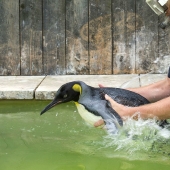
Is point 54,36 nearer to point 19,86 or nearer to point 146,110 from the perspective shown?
point 19,86

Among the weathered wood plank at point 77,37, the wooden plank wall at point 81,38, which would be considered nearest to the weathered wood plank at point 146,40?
the wooden plank wall at point 81,38

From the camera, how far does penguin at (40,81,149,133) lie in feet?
12.9

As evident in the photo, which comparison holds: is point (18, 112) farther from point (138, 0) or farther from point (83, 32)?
point (138, 0)

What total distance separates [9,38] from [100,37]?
121cm

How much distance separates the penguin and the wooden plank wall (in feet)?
9.11

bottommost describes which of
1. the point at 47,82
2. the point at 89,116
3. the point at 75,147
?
the point at 75,147

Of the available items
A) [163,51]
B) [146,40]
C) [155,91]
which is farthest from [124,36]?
[155,91]

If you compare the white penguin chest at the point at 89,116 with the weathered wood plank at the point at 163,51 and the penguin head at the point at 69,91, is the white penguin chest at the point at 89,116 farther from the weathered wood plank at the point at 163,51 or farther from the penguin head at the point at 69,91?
the weathered wood plank at the point at 163,51

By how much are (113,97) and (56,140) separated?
2.01 feet

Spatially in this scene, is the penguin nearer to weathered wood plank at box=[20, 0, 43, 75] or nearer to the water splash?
the water splash

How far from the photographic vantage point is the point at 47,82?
6246 mm

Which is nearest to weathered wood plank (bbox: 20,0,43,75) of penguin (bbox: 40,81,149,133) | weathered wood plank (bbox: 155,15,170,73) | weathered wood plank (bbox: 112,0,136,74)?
weathered wood plank (bbox: 112,0,136,74)

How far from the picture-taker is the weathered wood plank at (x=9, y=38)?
22.9ft

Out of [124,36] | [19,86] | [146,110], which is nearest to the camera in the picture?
[146,110]
